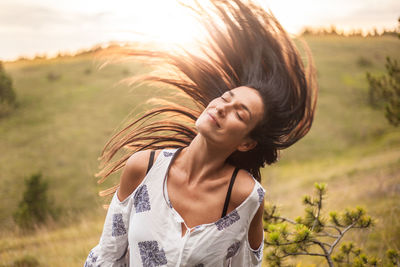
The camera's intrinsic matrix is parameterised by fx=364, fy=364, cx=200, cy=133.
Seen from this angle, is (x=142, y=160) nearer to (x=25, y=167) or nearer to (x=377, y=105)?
(x=25, y=167)

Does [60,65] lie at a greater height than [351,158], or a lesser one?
greater

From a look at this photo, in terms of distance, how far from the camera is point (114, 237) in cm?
219

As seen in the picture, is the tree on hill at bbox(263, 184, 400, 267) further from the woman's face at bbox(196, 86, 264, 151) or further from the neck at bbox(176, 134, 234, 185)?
the woman's face at bbox(196, 86, 264, 151)

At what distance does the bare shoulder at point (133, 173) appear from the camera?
7.11 feet

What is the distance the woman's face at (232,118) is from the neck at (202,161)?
91 millimetres

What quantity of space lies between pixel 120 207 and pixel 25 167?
8.82m

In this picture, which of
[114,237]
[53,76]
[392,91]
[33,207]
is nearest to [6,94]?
[53,76]

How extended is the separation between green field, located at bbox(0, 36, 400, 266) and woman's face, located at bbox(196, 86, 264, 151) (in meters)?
2.15

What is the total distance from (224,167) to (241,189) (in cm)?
18

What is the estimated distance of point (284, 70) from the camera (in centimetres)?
228

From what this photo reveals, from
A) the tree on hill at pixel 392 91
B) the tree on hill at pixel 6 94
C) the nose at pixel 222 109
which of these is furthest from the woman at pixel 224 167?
the tree on hill at pixel 6 94

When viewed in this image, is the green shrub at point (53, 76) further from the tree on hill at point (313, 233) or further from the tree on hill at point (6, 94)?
the tree on hill at point (313, 233)

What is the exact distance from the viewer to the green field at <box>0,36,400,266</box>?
5.86 meters

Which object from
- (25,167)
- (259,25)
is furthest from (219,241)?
(25,167)
